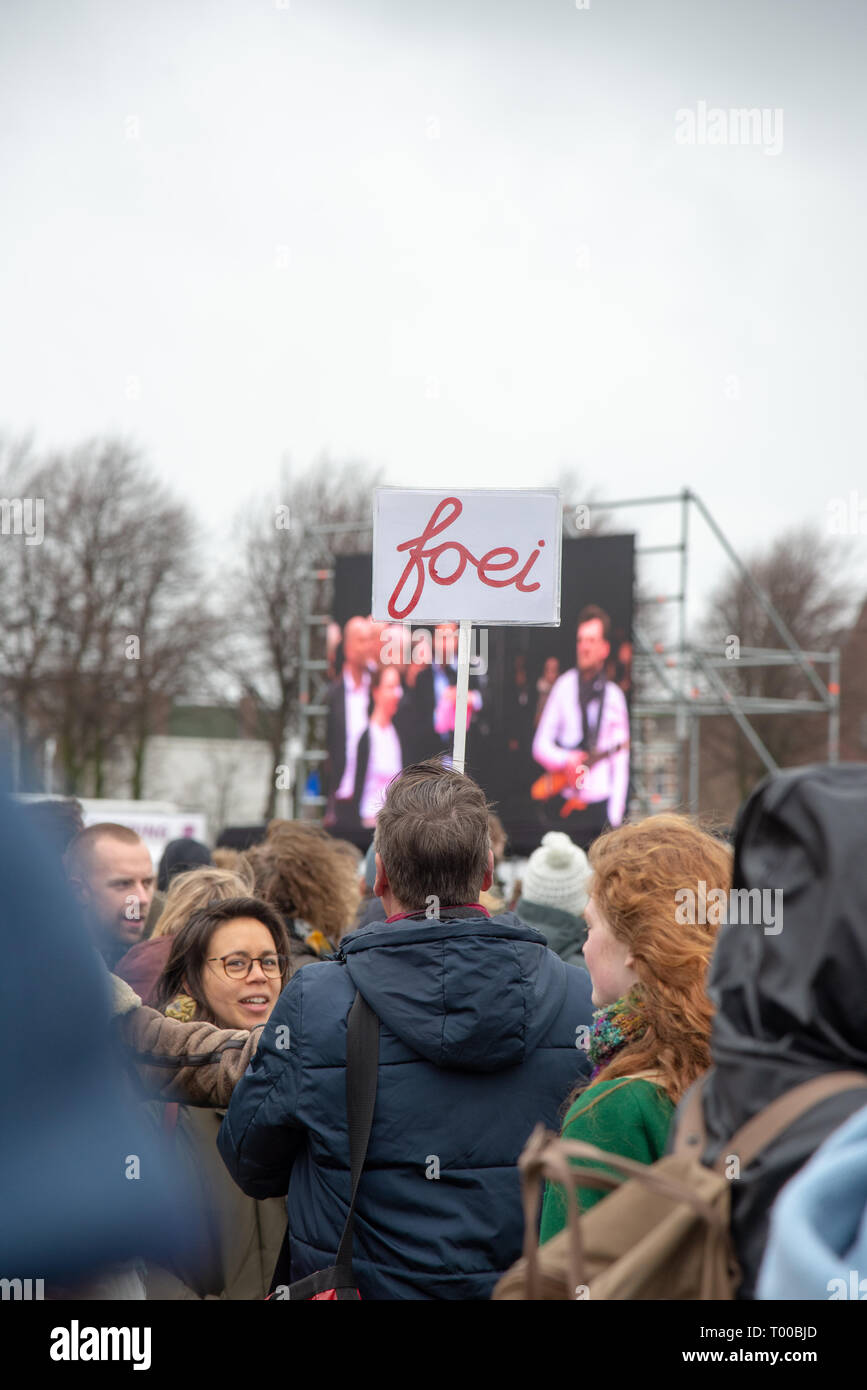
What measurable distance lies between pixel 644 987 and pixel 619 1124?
10.1 inches

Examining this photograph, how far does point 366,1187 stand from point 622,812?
32.6 ft

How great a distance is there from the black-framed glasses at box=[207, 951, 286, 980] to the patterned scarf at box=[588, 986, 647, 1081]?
1131 mm

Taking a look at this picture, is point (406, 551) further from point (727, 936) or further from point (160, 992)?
point (727, 936)

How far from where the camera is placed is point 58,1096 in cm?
123

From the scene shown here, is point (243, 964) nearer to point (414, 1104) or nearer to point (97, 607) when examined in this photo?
point (414, 1104)

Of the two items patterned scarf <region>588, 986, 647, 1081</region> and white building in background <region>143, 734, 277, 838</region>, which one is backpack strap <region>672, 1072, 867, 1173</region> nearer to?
patterned scarf <region>588, 986, 647, 1081</region>

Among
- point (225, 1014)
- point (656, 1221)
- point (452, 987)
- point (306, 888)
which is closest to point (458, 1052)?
point (452, 987)

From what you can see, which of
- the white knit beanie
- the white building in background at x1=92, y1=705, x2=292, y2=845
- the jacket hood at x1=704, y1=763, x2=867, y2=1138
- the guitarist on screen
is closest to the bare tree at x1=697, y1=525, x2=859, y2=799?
the white building in background at x1=92, y1=705, x2=292, y2=845

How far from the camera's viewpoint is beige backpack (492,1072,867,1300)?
1.18 meters

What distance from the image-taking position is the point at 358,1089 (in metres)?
2.41

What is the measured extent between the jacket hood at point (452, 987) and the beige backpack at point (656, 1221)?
113cm

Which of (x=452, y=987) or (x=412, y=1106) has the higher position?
(x=452, y=987)

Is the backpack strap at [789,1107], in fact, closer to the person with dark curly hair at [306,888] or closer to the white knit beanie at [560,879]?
the person with dark curly hair at [306,888]
